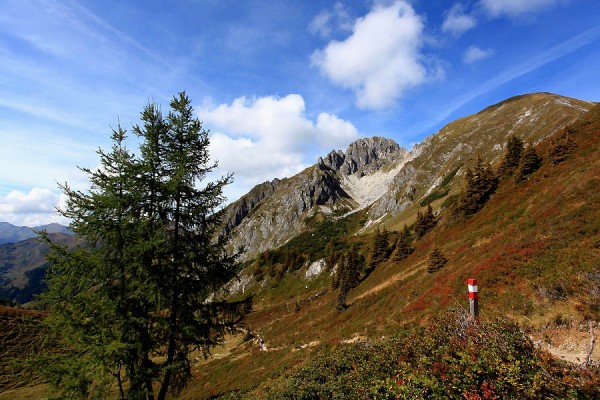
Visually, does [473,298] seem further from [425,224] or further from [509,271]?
[425,224]

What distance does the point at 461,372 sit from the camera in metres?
5.76

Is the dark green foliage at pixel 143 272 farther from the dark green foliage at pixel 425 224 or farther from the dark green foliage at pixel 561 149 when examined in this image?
the dark green foliage at pixel 425 224

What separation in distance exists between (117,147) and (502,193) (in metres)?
40.1

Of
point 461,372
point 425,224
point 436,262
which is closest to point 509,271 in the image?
point 436,262

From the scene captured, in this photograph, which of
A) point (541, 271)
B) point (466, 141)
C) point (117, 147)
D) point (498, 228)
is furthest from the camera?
point (466, 141)

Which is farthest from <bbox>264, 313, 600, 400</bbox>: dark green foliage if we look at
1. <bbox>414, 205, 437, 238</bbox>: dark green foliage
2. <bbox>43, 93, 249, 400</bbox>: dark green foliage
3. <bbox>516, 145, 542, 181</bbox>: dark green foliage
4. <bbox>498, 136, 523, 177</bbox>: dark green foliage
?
<bbox>414, 205, 437, 238</bbox>: dark green foliage

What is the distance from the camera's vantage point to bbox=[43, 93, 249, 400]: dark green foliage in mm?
10430

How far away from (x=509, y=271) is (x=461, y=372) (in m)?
13.5

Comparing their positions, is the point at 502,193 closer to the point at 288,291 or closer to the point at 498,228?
the point at 498,228

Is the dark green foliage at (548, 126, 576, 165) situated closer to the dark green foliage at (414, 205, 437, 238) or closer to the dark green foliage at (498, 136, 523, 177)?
the dark green foliage at (498, 136, 523, 177)

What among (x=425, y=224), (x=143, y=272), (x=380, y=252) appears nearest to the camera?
(x=143, y=272)

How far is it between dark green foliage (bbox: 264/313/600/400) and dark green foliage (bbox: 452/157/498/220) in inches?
1364

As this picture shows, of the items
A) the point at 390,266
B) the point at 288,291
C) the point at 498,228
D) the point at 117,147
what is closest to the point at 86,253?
the point at 117,147

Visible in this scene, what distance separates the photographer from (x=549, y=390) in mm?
4949
